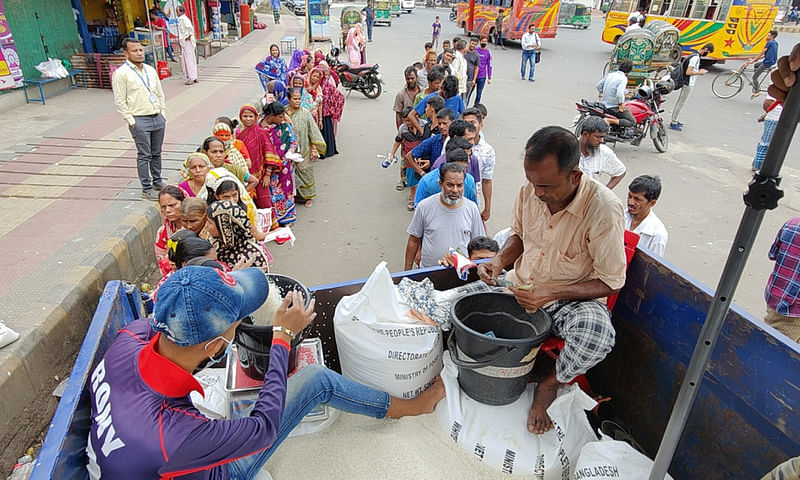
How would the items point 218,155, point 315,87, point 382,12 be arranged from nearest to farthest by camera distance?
point 218,155
point 315,87
point 382,12

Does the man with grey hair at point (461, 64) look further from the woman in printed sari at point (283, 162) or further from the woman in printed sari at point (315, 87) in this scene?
the woman in printed sari at point (283, 162)

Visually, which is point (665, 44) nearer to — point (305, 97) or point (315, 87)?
point (315, 87)

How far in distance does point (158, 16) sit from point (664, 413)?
15.2 metres

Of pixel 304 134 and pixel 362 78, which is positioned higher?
pixel 304 134

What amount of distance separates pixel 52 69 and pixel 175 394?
10173 millimetres

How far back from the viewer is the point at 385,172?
7.74 metres

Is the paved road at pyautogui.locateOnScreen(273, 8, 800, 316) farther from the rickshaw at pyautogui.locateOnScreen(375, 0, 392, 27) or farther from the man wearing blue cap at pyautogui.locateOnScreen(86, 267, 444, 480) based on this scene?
the rickshaw at pyautogui.locateOnScreen(375, 0, 392, 27)

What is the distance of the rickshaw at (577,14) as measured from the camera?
30077 millimetres

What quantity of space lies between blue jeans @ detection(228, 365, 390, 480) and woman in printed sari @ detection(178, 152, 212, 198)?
2400mm

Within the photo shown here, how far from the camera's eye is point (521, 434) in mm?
2307

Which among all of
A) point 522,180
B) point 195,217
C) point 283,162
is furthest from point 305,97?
point 195,217

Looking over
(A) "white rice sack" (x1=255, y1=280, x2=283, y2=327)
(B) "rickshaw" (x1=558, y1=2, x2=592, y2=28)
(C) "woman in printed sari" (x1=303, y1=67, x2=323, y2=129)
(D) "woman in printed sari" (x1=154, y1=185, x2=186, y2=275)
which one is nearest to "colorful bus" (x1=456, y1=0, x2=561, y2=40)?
(B) "rickshaw" (x1=558, y1=2, x2=592, y2=28)

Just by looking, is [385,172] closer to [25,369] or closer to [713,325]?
[25,369]

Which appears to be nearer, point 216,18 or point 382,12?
point 216,18
